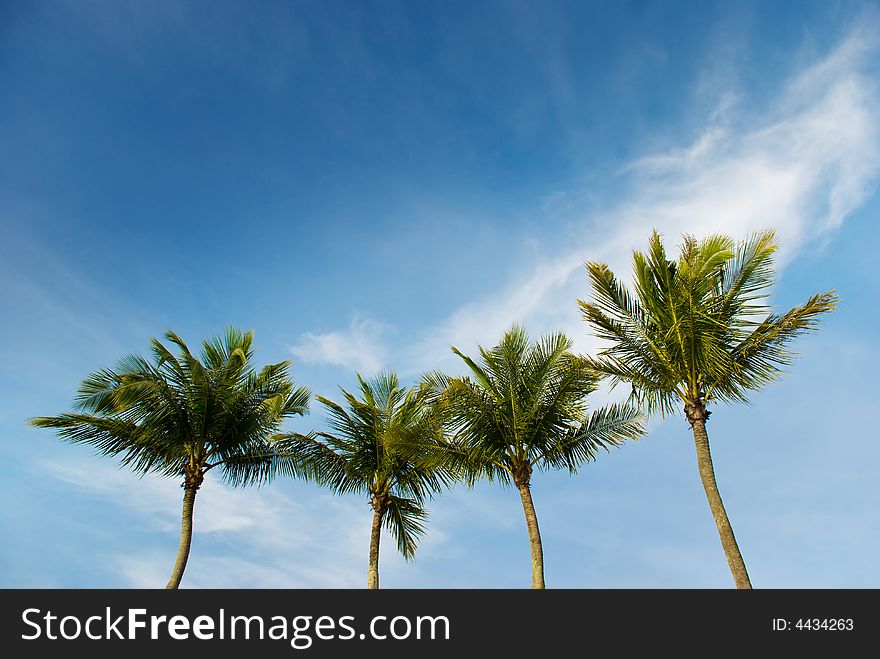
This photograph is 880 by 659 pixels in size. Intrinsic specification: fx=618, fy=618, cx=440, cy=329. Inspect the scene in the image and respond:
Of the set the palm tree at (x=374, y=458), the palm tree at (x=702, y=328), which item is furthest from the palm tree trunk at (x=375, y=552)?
the palm tree at (x=702, y=328)

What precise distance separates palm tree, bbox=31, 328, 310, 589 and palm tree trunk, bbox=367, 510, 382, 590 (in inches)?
168

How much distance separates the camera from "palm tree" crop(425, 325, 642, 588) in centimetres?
1630

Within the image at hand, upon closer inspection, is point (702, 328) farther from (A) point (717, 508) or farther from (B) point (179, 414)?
(B) point (179, 414)

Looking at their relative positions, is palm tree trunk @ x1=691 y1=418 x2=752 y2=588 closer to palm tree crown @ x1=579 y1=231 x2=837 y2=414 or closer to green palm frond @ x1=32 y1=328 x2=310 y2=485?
palm tree crown @ x1=579 y1=231 x2=837 y2=414

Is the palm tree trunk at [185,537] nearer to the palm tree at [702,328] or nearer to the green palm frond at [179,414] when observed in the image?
the green palm frond at [179,414]

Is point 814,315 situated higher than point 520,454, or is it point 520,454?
point 814,315

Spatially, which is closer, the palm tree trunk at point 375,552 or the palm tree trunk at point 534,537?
the palm tree trunk at point 534,537

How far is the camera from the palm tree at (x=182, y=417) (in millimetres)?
17656

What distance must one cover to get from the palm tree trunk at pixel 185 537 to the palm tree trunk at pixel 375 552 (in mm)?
5297

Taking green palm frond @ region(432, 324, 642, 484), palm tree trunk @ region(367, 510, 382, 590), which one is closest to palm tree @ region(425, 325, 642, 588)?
green palm frond @ region(432, 324, 642, 484)
